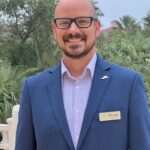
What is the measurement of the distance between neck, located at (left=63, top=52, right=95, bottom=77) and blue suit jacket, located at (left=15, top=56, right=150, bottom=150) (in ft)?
0.21

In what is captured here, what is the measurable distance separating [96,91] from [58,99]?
0.17m

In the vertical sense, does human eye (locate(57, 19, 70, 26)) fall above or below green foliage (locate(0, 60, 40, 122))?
above

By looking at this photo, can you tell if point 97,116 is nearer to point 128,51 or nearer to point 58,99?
point 58,99

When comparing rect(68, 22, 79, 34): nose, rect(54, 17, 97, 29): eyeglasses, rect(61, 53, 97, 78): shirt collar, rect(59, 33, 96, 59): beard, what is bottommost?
rect(61, 53, 97, 78): shirt collar

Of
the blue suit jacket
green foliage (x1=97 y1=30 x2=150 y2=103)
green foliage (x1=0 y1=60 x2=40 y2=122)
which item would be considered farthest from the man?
green foliage (x1=97 y1=30 x2=150 y2=103)

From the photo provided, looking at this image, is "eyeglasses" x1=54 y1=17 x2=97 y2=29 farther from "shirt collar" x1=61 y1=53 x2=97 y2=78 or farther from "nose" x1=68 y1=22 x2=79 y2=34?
"shirt collar" x1=61 y1=53 x2=97 y2=78

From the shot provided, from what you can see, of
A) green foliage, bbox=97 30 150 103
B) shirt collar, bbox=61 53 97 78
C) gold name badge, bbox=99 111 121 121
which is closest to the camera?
gold name badge, bbox=99 111 121 121

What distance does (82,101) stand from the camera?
2.01 meters

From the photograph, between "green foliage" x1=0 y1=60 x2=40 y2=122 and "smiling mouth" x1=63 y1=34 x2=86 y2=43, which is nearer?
"smiling mouth" x1=63 y1=34 x2=86 y2=43

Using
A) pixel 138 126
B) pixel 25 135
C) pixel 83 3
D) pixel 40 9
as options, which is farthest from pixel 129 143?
pixel 40 9

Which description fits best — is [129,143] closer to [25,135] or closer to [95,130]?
[95,130]

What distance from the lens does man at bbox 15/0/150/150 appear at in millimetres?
1933

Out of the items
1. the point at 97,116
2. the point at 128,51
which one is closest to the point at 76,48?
the point at 97,116

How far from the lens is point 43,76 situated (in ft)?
6.98
